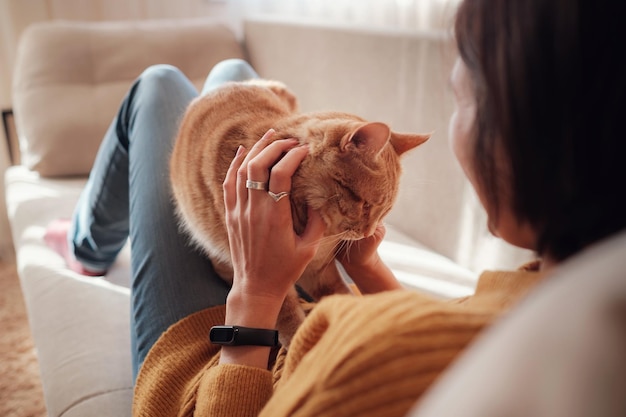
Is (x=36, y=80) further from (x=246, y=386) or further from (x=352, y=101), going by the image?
(x=246, y=386)

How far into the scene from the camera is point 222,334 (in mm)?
749

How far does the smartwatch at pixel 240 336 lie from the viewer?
0.74 m

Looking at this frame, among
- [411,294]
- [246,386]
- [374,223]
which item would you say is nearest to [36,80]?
[374,223]

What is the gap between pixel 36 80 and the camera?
2031 mm

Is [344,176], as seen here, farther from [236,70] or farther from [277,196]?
[236,70]

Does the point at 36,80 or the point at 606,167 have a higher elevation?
the point at 606,167

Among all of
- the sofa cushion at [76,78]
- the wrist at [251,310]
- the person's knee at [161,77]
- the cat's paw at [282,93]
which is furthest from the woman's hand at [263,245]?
the sofa cushion at [76,78]

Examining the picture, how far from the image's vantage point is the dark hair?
A: 0.35 meters

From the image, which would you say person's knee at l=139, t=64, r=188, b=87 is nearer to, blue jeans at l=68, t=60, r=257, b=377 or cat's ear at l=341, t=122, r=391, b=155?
blue jeans at l=68, t=60, r=257, b=377

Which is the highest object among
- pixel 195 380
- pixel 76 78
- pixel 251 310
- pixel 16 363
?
pixel 76 78

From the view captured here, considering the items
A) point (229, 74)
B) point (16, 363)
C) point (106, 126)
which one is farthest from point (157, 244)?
point (106, 126)

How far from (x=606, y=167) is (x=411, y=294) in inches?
8.3

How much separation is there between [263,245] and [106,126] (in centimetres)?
153

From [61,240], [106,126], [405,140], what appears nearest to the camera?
[405,140]
